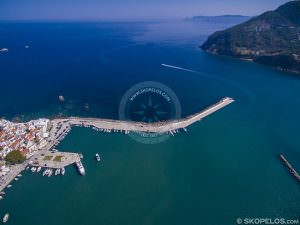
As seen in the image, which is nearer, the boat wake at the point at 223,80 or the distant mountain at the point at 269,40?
the boat wake at the point at 223,80

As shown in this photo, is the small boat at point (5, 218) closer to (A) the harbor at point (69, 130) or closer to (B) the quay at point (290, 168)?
(A) the harbor at point (69, 130)

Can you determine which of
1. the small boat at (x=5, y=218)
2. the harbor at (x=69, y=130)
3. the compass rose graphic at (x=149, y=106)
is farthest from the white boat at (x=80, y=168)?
the compass rose graphic at (x=149, y=106)

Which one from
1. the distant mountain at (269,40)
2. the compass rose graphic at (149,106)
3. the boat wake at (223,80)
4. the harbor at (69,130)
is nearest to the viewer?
the harbor at (69,130)

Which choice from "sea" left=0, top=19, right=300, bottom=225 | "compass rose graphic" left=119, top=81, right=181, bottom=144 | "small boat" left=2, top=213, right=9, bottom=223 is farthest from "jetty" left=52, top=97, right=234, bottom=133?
"small boat" left=2, top=213, right=9, bottom=223

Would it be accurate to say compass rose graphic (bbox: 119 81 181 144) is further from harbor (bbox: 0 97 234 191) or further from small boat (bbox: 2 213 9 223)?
small boat (bbox: 2 213 9 223)

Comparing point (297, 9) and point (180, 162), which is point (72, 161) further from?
point (297, 9)

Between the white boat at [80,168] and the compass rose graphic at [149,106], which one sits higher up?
the compass rose graphic at [149,106]

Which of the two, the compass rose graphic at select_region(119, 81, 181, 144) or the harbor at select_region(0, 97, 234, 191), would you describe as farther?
the compass rose graphic at select_region(119, 81, 181, 144)

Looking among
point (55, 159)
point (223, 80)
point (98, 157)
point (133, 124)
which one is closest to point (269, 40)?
point (223, 80)

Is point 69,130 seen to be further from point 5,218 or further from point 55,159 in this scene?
point 5,218
